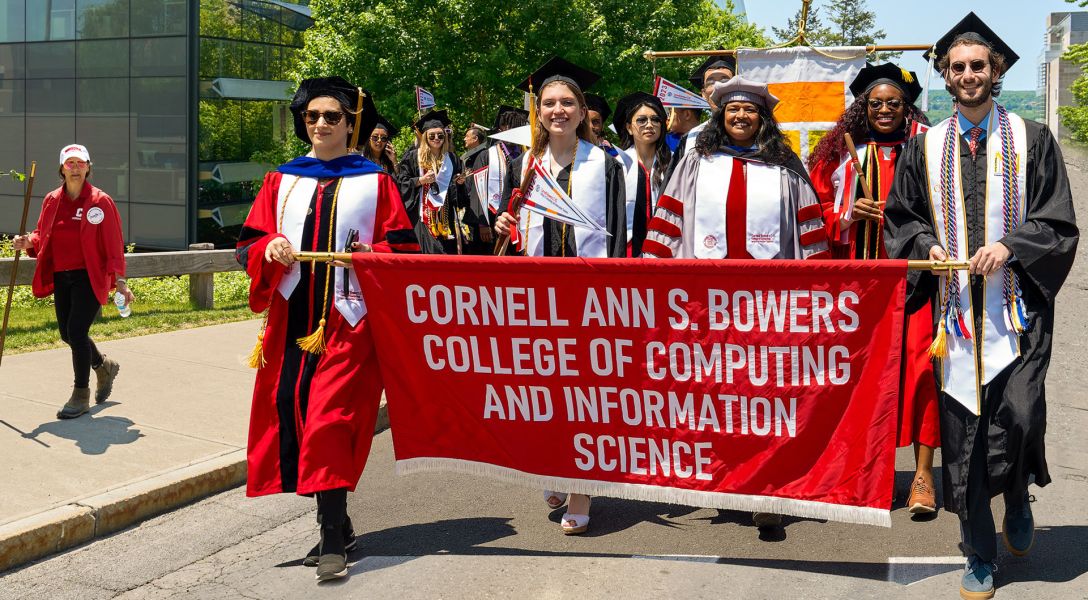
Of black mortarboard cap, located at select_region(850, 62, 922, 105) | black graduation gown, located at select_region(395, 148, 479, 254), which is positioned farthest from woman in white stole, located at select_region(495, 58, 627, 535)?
black graduation gown, located at select_region(395, 148, 479, 254)

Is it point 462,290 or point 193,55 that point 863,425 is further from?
point 193,55

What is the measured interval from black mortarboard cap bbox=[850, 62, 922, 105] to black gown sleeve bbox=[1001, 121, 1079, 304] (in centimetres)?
176

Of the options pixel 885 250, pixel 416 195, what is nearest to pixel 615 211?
pixel 885 250

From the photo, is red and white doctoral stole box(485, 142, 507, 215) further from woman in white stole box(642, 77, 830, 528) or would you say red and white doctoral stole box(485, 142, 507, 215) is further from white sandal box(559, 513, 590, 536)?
white sandal box(559, 513, 590, 536)

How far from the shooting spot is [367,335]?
17.4 ft

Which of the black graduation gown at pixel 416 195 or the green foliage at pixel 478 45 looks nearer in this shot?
the black graduation gown at pixel 416 195

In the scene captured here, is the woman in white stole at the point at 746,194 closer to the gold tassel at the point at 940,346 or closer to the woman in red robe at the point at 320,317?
the gold tassel at the point at 940,346

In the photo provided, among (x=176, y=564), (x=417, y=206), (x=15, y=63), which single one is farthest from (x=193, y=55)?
(x=176, y=564)

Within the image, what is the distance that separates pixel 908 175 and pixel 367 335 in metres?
2.52

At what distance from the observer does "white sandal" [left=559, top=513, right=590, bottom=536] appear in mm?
5590

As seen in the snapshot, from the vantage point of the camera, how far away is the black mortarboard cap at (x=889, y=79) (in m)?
6.50

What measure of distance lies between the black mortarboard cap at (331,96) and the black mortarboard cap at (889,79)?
2.87 meters

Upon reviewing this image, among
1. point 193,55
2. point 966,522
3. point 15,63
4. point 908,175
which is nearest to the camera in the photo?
point 966,522

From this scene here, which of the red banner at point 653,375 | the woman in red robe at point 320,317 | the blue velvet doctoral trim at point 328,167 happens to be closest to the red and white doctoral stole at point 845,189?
the red banner at point 653,375
